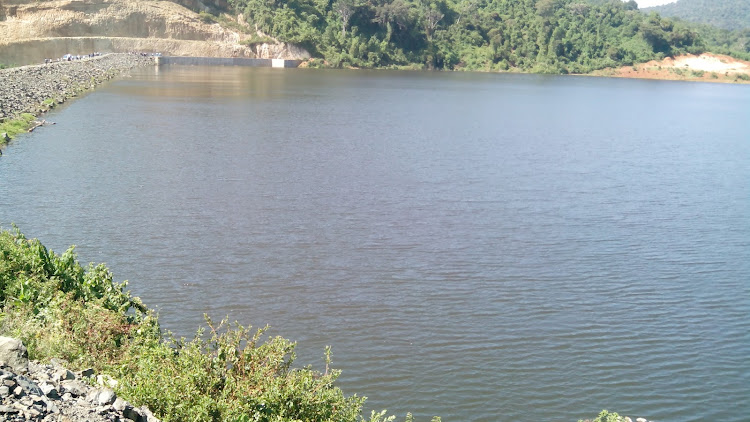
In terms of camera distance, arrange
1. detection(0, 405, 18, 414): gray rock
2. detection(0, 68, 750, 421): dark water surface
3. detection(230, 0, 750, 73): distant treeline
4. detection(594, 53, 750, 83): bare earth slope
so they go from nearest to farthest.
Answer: detection(0, 405, 18, 414): gray rock, detection(0, 68, 750, 421): dark water surface, detection(230, 0, 750, 73): distant treeline, detection(594, 53, 750, 83): bare earth slope

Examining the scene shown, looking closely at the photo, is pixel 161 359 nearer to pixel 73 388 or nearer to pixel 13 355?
pixel 73 388

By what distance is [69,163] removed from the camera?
90.7 feet

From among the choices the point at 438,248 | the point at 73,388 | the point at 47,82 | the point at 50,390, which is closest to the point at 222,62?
the point at 47,82

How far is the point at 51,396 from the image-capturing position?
719 centimetres

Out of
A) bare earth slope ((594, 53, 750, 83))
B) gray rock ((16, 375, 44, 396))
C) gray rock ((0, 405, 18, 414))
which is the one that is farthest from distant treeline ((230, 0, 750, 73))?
gray rock ((0, 405, 18, 414))

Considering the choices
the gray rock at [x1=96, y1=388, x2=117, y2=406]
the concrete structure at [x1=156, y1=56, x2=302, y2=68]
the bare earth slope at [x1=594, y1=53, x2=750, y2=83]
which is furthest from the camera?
the bare earth slope at [x1=594, y1=53, x2=750, y2=83]

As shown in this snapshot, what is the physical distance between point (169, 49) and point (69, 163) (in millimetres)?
86252

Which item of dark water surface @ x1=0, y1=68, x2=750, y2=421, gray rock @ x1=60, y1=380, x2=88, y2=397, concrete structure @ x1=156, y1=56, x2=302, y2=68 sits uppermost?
concrete structure @ x1=156, y1=56, x2=302, y2=68

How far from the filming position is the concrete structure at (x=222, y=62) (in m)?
105

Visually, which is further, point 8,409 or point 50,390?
point 50,390

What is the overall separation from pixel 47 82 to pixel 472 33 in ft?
321

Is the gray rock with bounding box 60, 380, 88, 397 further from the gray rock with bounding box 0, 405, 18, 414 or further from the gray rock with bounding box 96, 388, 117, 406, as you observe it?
the gray rock with bounding box 0, 405, 18, 414

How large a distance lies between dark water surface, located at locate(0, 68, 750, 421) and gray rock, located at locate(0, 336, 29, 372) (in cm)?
512

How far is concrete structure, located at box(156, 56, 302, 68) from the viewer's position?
105 meters
